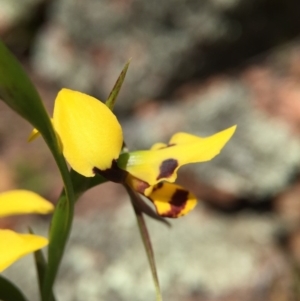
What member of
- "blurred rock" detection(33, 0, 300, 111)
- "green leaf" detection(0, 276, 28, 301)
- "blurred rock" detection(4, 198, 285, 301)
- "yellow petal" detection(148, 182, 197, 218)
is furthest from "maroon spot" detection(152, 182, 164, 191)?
"blurred rock" detection(33, 0, 300, 111)

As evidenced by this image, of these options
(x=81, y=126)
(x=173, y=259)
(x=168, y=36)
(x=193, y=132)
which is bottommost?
(x=173, y=259)

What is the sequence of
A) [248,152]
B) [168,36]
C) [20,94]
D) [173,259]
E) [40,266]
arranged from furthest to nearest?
[168,36]
[248,152]
[173,259]
[40,266]
[20,94]

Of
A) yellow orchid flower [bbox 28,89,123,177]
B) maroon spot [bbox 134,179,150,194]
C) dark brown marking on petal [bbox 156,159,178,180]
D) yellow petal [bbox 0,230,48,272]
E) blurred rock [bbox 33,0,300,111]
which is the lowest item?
blurred rock [bbox 33,0,300,111]

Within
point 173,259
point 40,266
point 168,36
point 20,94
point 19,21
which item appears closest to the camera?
point 20,94

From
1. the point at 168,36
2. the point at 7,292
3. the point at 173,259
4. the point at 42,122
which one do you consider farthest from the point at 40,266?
the point at 168,36

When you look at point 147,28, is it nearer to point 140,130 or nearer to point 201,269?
point 140,130

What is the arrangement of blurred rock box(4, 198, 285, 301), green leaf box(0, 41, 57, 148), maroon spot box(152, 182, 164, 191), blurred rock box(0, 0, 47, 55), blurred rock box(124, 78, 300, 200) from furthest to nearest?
blurred rock box(0, 0, 47, 55) → blurred rock box(124, 78, 300, 200) → blurred rock box(4, 198, 285, 301) → maroon spot box(152, 182, 164, 191) → green leaf box(0, 41, 57, 148)

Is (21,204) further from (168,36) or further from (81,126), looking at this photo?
(168,36)

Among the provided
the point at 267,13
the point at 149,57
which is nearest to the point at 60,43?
the point at 149,57

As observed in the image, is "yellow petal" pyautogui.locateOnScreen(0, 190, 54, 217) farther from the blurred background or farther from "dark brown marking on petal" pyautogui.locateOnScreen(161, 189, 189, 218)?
the blurred background
